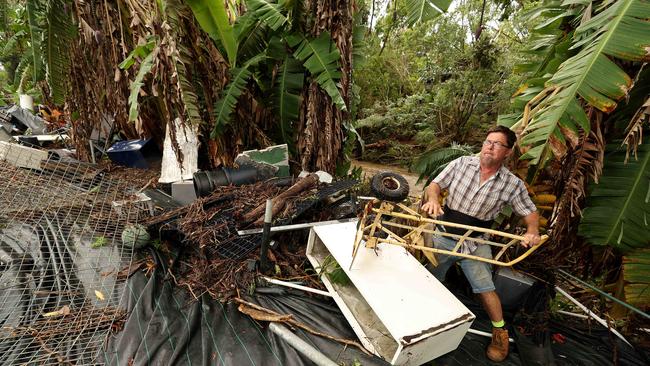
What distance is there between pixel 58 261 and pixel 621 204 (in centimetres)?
479

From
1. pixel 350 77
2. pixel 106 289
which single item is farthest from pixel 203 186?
pixel 350 77

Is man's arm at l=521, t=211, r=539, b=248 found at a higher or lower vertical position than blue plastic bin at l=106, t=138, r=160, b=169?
lower

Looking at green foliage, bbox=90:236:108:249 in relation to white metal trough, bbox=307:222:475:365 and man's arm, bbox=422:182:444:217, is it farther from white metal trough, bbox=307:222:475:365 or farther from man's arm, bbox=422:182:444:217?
man's arm, bbox=422:182:444:217

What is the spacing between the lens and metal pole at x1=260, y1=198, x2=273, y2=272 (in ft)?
7.44

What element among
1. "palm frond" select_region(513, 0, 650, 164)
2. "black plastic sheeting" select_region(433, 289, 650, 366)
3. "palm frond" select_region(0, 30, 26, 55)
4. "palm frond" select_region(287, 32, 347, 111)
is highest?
"palm frond" select_region(0, 30, 26, 55)

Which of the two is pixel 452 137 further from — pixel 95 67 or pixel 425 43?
pixel 95 67

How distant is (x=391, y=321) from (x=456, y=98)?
8.09 m

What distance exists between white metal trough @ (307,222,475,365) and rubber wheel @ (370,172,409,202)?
66 cm

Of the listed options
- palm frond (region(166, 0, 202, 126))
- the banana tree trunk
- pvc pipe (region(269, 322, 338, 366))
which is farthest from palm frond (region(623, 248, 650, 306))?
palm frond (region(166, 0, 202, 126))

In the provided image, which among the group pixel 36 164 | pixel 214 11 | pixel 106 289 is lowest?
pixel 106 289

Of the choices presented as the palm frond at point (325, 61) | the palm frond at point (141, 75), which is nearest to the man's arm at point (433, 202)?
the palm frond at point (325, 61)

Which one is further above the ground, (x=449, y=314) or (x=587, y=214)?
(x=587, y=214)

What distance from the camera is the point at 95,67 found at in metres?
3.92

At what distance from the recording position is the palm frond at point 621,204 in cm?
208
